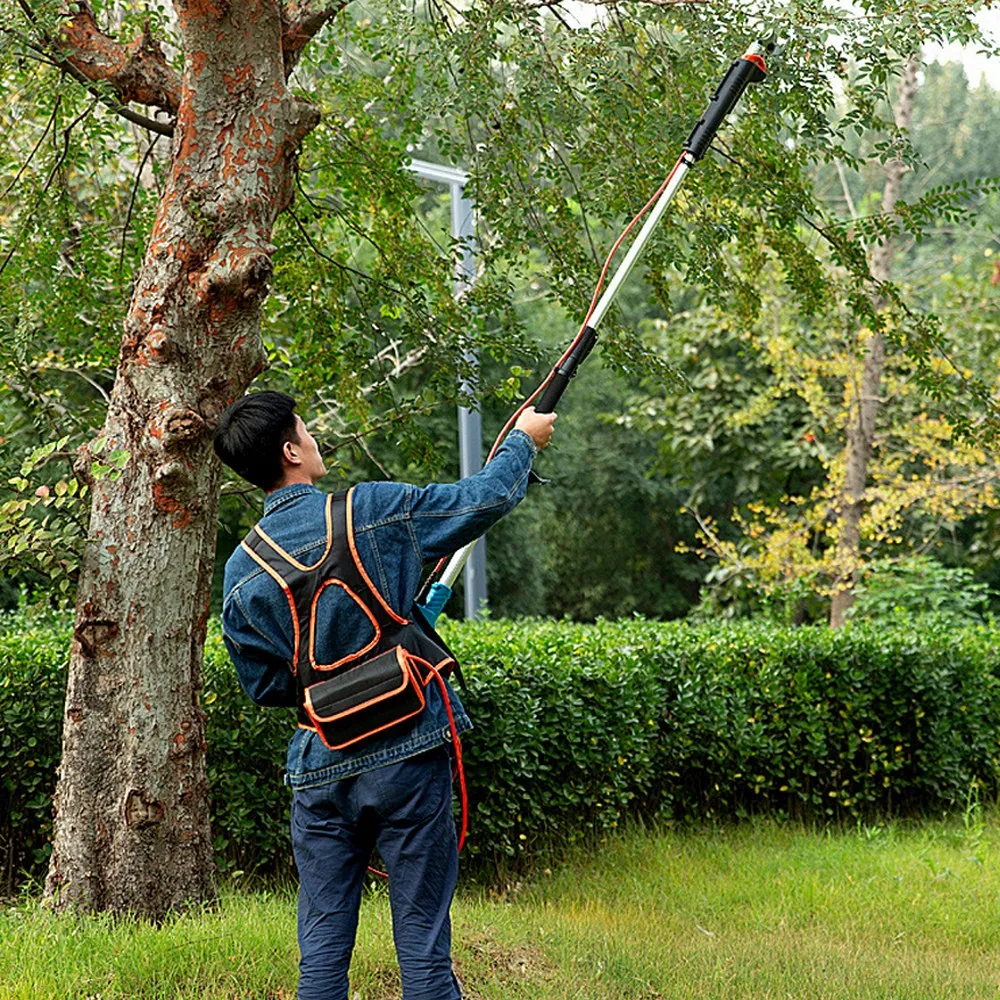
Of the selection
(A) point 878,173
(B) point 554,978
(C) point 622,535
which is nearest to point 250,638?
(B) point 554,978

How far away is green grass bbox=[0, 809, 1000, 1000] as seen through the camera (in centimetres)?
396

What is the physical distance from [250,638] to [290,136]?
2106 millimetres

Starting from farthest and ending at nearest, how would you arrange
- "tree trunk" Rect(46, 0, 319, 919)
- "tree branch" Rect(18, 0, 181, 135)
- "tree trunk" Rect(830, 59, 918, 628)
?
1. "tree trunk" Rect(830, 59, 918, 628)
2. "tree branch" Rect(18, 0, 181, 135)
3. "tree trunk" Rect(46, 0, 319, 919)

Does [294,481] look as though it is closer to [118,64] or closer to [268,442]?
[268,442]

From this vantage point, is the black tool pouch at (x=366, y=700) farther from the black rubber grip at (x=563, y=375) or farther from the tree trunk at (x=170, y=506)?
the tree trunk at (x=170, y=506)

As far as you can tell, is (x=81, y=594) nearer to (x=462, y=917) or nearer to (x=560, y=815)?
(x=462, y=917)

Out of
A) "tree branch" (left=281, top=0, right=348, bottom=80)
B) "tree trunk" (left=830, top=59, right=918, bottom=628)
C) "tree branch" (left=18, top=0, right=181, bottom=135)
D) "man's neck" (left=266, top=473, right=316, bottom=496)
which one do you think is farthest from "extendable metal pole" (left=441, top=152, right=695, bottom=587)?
"tree trunk" (left=830, top=59, right=918, bottom=628)

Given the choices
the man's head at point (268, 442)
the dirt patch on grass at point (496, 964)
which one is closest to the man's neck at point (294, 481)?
the man's head at point (268, 442)

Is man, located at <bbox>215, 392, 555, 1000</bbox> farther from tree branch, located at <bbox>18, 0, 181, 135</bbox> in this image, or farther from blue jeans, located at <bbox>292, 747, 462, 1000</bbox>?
tree branch, located at <bbox>18, 0, 181, 135</bbox>

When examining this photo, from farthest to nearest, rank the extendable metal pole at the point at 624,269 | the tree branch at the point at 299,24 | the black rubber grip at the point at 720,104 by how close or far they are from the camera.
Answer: the tree branch at the point at 299,24 → the black rubber grip at the point at 720,104 → the extendable metal pole at the point at 624,269

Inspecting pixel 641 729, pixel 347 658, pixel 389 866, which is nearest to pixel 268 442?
pixel 347 658

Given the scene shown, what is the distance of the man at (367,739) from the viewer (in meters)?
3.09

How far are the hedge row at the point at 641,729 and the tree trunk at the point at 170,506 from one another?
0.73 meters

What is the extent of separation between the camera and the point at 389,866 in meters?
3.12
